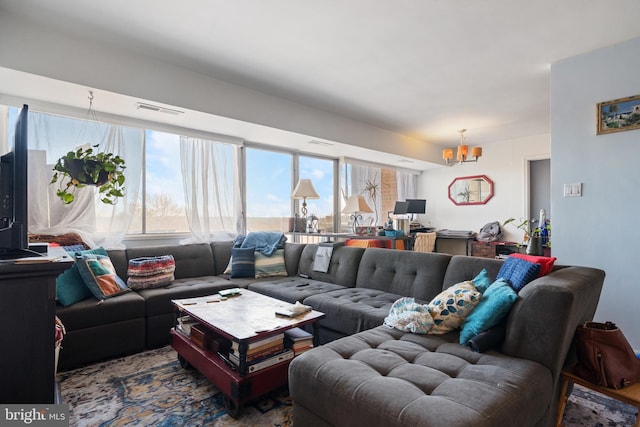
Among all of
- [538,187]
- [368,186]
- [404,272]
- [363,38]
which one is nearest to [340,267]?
[404,272]

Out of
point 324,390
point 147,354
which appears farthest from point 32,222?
point 324,390

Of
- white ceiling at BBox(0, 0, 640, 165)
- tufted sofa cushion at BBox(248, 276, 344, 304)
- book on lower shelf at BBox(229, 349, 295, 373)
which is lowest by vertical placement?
book on lower shelf at BBox(229, 349, 295, 373)

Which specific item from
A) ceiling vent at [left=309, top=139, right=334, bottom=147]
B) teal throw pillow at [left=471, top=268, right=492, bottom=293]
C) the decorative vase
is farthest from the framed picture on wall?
ceiling vent at [left=309, top=139, right=334, bottom=147]

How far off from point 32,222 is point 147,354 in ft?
5.47

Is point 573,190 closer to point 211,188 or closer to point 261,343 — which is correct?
point 261,343

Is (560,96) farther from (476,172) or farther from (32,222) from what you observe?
(32,222)

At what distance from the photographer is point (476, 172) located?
21.5ft

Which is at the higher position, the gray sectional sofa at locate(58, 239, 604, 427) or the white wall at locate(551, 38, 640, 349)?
the white wall at locate(551, 38, 640, 349)

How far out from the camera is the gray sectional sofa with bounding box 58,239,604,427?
3.82 ft

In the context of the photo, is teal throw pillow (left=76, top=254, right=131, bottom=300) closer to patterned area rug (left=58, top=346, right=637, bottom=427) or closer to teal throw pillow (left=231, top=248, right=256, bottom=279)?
patterned area rug (left=58, top=346, right=637, bottom=427)

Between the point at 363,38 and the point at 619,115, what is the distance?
2.20 meters

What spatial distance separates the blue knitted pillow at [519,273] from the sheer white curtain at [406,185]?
5114 millimetres

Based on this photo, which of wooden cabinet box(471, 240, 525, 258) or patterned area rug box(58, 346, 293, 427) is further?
wooden cabinet box(471, 240, 525, 258)

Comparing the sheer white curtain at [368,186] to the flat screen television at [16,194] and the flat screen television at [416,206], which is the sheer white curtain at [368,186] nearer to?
the flat screen television at [416,206]
